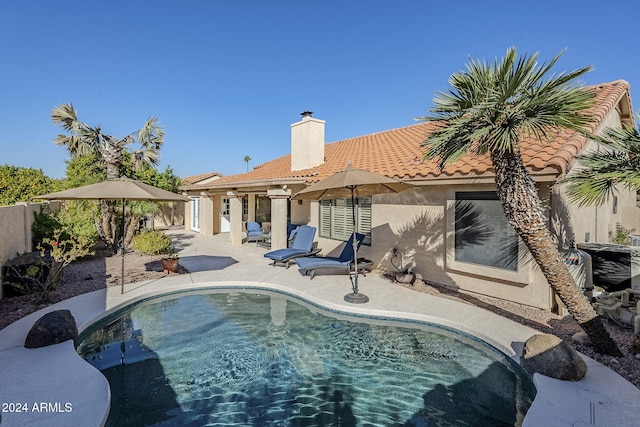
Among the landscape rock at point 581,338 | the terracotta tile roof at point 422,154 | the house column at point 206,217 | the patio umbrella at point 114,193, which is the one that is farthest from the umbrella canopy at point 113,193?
the house column at point 206,217

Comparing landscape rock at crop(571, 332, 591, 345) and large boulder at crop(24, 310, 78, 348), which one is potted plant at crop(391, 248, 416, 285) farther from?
large boulder at crop(24, 310, 78, 348)

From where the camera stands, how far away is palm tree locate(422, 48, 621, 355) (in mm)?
5312

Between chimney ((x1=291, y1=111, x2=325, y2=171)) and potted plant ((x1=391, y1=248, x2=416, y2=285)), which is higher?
chimney ((x1=291, y1=111, x2=325, y2=171))

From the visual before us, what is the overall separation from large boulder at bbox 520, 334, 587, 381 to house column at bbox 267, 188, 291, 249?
37.5ft

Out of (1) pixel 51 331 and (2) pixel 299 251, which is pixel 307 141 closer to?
(2) pixel 299 251

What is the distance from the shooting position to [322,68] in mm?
21875

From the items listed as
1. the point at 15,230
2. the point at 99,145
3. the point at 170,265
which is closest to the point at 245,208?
the point at 99,145

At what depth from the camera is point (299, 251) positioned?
518 inches

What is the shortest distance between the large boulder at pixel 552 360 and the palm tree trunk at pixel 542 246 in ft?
3.06

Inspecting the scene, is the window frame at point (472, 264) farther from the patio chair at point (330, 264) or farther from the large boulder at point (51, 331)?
the large boulder at point (51, 331)

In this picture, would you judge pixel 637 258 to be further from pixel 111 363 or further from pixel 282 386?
pixel 111 363

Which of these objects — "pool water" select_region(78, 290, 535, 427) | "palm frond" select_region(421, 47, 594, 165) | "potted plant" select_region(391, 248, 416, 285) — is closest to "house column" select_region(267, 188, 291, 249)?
"potted plant" select_region(391, 248, 416, 285)

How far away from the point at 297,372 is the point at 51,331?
464cm

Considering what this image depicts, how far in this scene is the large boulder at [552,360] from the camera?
4.79 metres
